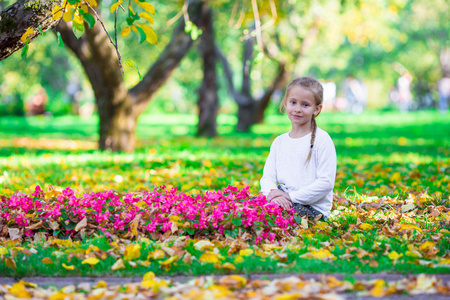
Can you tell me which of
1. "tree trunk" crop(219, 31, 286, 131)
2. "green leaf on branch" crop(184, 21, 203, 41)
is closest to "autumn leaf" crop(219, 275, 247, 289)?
"green leaf on branch" crop(184, 21, 203, 41)

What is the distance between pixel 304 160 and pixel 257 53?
3.17m

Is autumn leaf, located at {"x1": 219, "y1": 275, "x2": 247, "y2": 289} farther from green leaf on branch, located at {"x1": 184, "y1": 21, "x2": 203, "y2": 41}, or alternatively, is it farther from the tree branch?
the tree branch

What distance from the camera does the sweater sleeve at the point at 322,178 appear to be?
14.0 ft

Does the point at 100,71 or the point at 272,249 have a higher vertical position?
the point at 100,71

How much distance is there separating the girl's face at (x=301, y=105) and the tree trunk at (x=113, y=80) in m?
5.48

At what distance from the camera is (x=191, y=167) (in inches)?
311

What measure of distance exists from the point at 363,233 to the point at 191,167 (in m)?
4.12

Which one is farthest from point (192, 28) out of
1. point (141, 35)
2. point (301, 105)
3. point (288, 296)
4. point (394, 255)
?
point (288, 296)

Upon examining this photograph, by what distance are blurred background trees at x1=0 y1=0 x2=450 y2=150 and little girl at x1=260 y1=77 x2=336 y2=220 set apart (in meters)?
1.43

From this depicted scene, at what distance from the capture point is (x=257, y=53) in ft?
23.7

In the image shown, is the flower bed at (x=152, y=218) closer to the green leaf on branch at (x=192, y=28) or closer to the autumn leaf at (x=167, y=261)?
the autumn leaf at (x=167, y=261)

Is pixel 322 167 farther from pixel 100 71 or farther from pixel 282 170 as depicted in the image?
pixel 100 71

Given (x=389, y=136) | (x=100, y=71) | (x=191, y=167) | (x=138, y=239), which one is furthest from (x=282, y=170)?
(x=389, y=136)

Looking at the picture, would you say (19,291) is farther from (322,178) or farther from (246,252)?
(322,178)
